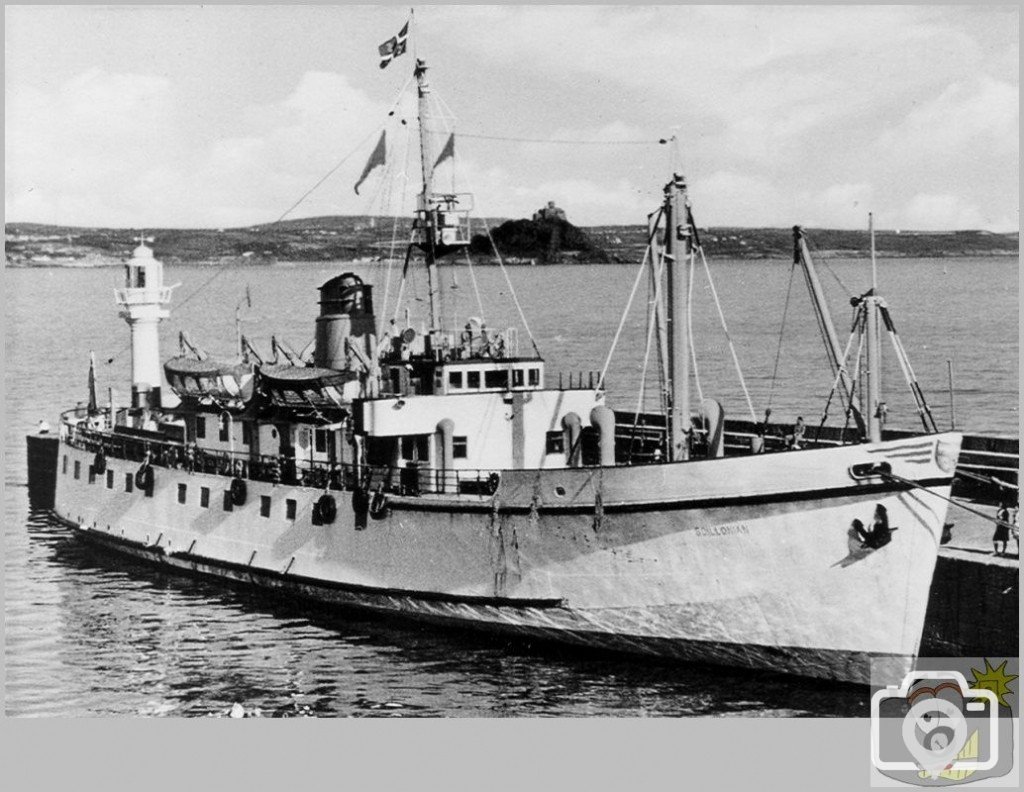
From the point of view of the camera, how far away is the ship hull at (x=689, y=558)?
16.3 m

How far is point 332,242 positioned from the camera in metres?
25.8

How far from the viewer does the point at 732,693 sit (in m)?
16.7

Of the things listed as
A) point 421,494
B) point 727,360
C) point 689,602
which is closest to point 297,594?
point 421,494

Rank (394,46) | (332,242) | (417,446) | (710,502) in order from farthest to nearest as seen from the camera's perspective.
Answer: (332,242) → (417,446) → (394,46) → (710,502)

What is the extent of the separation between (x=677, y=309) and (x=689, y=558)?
3734mm

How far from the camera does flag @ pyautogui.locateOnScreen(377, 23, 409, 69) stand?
61.8 feet

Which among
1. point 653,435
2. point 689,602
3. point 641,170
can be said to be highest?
point 641,170

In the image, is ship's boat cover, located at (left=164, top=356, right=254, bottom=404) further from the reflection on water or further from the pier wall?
the pier wall

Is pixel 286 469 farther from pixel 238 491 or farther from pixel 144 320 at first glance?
pixel 144 320

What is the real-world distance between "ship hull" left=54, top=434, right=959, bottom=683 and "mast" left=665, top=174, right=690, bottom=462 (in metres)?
1.19

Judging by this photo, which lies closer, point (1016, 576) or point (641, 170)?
point (1016, 576)

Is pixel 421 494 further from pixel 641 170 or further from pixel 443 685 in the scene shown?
pixel 641 170

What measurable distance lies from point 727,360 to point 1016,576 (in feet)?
117

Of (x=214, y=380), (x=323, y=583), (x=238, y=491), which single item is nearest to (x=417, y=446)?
(x=323, y=583)
